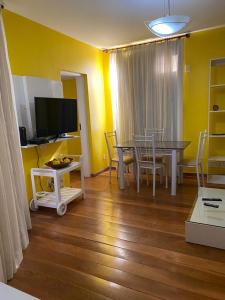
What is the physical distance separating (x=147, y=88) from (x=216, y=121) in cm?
142

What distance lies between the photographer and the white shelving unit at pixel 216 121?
4012mm

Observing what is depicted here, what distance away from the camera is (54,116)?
3.39m

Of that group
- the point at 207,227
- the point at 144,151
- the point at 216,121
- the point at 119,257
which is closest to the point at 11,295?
the point at 119,257

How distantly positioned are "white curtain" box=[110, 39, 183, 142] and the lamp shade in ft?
6.08

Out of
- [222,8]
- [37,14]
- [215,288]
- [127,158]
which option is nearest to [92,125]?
[127,158]

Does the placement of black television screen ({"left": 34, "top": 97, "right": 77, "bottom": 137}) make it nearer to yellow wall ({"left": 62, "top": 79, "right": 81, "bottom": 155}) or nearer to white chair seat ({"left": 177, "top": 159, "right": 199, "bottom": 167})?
yellow wall ({"left": 62, "top": 79, "right": 81, "bottom": 155})

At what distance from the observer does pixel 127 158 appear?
165 inches

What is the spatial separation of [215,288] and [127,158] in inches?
105

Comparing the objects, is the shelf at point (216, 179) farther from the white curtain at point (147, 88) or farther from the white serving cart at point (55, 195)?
the white serving cart at point (55, 195)

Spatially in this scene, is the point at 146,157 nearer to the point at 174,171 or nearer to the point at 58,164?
the point at 174,171

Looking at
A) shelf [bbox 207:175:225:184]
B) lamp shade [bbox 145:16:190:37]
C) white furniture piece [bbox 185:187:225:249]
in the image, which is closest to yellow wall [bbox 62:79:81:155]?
shelf [bbox 207:175:225:184]

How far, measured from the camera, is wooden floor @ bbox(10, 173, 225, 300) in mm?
1784

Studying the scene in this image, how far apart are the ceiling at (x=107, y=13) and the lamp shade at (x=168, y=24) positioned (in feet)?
1.88

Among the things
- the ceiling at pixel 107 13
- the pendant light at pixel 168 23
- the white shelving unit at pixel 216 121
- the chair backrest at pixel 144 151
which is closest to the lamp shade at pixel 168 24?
the pendant light at pixel 168 23
